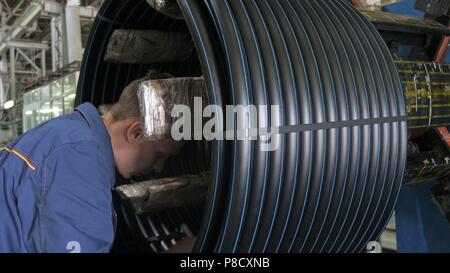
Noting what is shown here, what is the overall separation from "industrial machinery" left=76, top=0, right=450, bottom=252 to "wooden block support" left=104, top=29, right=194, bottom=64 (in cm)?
49

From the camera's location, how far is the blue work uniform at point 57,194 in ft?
4.82

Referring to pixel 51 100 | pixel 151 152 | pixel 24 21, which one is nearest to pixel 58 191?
pixel 151 152

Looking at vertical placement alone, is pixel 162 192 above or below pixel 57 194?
below

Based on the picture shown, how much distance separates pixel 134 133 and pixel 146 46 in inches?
32.2

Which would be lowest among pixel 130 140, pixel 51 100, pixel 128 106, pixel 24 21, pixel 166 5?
pixel 51 100

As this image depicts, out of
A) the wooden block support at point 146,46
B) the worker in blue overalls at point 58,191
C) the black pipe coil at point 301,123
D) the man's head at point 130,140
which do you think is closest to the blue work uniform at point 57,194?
the worker in blue overalls at point 58,191

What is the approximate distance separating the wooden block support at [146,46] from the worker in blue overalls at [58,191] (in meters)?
0.83

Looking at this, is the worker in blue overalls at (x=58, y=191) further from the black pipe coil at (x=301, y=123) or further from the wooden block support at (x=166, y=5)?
the wooden block support at (x=166, y=5)

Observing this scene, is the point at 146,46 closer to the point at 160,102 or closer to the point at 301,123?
the point at 160,102

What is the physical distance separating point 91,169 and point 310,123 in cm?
77

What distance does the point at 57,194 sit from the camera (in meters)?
1.48

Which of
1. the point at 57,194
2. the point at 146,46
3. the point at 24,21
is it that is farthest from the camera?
the point at 24,21
